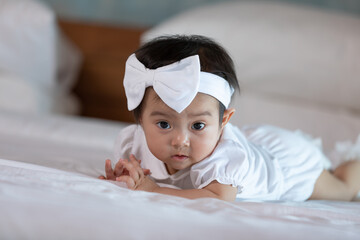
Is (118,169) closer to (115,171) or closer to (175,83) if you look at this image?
(115,171)

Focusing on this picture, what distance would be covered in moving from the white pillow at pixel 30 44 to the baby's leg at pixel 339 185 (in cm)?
126

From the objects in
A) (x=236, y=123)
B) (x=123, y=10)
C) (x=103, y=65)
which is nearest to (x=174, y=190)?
(x=236, y=123)

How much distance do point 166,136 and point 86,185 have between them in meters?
0.20

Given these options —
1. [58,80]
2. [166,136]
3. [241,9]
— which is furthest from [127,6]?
[166,136]

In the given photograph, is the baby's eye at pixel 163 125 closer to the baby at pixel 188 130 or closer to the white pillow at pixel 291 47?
the baby at pixel 188 130

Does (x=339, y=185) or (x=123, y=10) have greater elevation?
(x=123, y=10)

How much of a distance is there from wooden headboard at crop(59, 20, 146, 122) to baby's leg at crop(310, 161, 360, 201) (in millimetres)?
1330

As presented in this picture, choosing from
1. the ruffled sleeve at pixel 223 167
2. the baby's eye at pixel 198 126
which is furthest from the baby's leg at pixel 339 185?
the baby's eye at pixel 198 126

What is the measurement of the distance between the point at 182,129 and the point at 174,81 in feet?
0.31

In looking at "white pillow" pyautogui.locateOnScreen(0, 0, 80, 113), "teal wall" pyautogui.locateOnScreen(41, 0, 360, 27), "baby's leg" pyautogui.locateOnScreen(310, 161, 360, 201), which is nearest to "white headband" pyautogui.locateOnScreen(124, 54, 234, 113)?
"baby's leg" pyautogui.locateOnScreen(310, 161, 360, 201)

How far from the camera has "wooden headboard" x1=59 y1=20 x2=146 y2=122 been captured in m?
2.42

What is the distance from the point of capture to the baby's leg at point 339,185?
47.8 inches

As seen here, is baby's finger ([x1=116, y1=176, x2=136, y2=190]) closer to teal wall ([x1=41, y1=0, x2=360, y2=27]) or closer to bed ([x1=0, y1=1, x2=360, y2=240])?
bed ([x1=0, y1=1, x2=360, y2=240])

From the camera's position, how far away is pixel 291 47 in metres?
1.78
